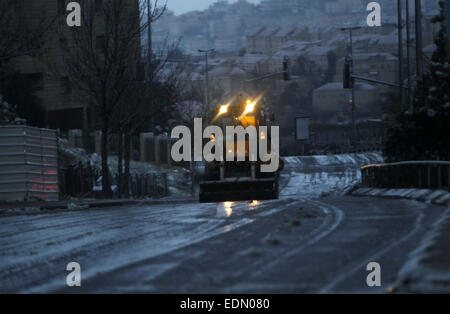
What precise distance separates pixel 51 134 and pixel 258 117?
7741mm

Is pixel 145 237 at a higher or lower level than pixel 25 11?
lower

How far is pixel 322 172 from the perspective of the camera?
205 feet

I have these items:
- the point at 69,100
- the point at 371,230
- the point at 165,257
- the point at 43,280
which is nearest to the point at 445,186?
the point at 371,230

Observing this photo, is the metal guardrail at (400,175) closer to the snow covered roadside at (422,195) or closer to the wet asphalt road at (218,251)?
the snow covered roadside at (422,195)

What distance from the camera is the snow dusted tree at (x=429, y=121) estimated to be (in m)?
28.6

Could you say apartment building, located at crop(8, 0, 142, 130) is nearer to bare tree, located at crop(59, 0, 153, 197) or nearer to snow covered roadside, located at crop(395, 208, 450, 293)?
bare tree, located at crop(59, 0, 153, 197)

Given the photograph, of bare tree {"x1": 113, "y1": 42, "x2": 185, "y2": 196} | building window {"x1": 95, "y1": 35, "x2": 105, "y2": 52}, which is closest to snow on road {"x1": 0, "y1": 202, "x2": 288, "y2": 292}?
building window {"x1": 95, "y1": 35, "x2": 105, "y2": 52}

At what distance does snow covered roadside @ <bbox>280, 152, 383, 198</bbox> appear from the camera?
4741 cm

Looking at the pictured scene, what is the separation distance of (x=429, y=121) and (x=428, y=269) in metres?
22.1

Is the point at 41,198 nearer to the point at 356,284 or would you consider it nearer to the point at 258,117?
the point at 258,117

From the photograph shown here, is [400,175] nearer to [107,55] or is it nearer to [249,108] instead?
[249,108]

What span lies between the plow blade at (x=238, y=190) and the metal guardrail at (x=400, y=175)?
406 centimetres

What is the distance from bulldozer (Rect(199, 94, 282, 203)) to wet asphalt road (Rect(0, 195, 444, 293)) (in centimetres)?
1021

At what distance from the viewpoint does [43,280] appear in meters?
8.81
